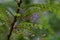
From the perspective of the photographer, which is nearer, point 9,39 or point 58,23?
point 9,39

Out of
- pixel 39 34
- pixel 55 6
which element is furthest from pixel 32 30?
pixel 55 6

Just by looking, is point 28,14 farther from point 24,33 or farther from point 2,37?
point 2,37

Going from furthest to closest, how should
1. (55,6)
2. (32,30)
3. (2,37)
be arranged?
1. (2,37)
2. (32,30)
3. (55,6)

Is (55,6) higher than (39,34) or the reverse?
higher

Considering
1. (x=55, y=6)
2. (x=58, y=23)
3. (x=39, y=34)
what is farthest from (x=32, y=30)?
(x=58, y=23)

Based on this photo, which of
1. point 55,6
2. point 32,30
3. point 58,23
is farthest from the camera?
point 58,23

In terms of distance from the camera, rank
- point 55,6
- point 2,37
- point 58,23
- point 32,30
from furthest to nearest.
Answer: point 58,23
point 2,37
point 32,30
point 55,6

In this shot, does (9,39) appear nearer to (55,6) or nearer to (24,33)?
(24,33)

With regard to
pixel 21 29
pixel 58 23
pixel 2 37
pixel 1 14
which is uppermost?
pixel 1 14

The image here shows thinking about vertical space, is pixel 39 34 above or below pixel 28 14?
below
